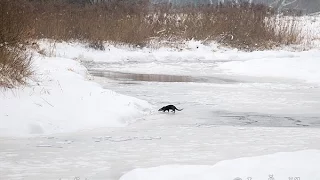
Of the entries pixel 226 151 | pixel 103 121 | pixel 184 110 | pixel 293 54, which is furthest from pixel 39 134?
pixel 293 54

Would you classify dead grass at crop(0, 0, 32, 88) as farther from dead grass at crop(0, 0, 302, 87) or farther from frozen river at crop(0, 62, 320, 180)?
dead grass at crop(0, 0, 302, 87)

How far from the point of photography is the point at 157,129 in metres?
6.82

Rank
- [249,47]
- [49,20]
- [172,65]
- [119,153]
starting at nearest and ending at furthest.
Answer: [119,153]
[172,65]
[49,20]
[249,47]

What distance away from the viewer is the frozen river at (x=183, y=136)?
4852 mm

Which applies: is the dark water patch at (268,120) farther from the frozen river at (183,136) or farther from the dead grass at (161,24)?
the dead grass at (161,24)

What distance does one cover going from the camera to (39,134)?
623 cm

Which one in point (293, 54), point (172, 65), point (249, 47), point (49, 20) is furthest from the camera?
point (249, 47)

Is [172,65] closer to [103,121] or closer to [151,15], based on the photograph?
[151,15]

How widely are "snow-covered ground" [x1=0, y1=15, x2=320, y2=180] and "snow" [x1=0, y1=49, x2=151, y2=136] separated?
13 mm

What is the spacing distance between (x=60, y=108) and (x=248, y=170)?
357cm

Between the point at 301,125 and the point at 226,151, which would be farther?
the point at 301,125

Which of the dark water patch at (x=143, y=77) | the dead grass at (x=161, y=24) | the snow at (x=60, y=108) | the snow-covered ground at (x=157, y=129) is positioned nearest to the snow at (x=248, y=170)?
the snow-covered ground at (x=157, y=129)

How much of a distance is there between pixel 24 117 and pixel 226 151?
7.97ft

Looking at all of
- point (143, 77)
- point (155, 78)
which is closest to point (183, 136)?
point (155, 78)
